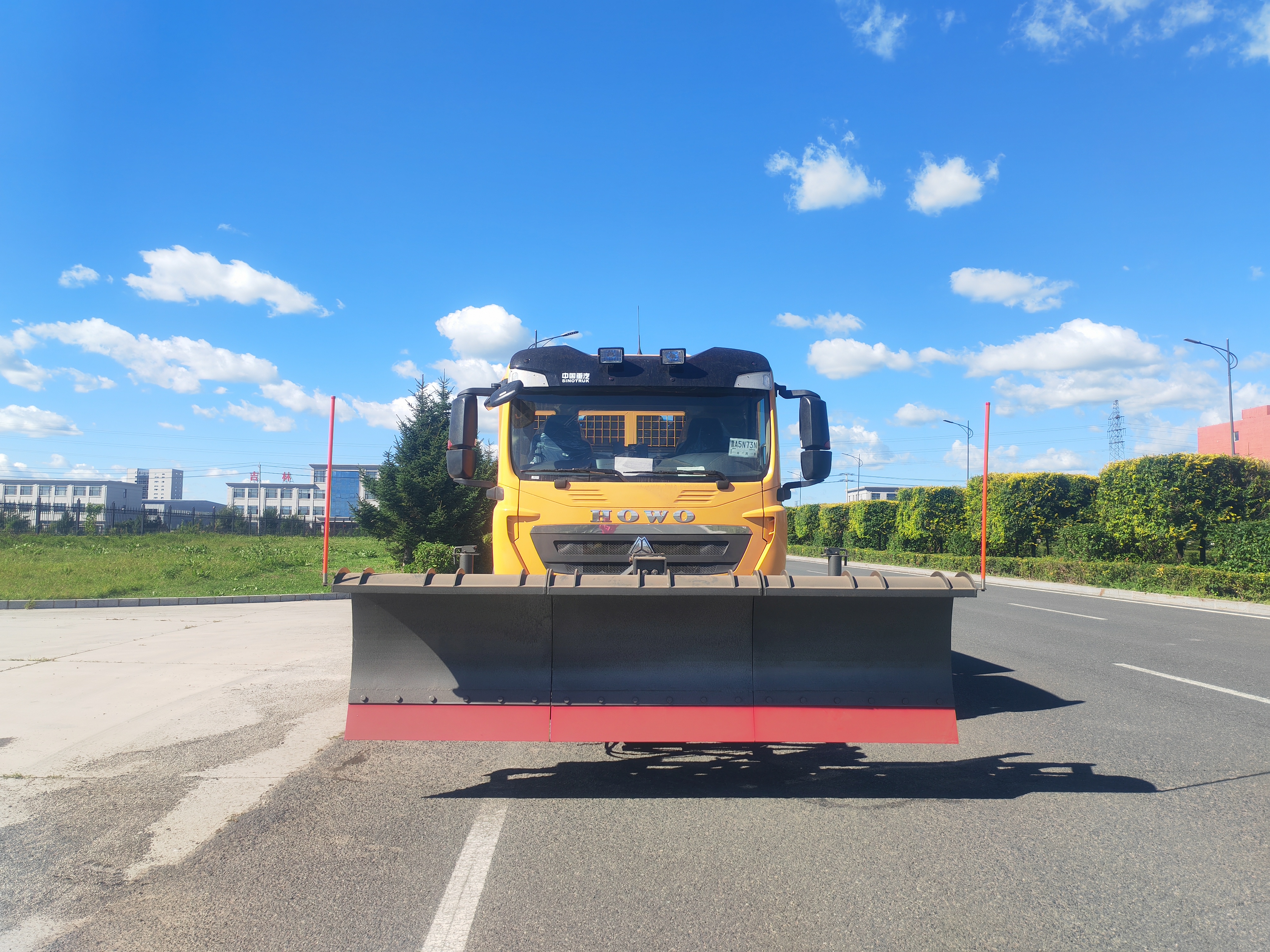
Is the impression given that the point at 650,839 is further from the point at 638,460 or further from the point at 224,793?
the point at 638,460

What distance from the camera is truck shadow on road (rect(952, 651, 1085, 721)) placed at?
263 inches

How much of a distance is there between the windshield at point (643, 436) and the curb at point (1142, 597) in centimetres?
550

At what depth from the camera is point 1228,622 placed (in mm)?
13320

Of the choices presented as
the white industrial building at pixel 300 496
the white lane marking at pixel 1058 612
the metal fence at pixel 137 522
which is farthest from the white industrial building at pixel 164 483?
the white lane marking at pixel 1058 612

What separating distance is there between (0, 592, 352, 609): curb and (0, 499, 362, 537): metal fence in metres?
21.4

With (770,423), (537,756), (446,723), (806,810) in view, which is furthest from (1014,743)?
(446,723)

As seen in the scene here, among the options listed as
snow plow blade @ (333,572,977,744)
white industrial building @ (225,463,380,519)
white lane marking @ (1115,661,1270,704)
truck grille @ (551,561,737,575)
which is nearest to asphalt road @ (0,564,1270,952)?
white lane marking @ (1115,661,1270,704)

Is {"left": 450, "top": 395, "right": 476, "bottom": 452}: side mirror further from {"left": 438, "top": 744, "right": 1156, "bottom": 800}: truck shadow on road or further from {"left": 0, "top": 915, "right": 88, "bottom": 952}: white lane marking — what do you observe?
{"left": 0, "top": 915, "right": 88, "bottom": 952}: white lane marking

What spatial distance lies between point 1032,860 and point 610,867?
183 centimetres

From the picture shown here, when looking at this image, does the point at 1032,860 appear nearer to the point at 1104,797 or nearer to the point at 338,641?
the point at 1104,797

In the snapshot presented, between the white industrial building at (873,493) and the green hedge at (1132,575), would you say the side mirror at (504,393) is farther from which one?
the white industrial building at (873,493)

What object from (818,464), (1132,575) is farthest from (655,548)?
(1132,575)

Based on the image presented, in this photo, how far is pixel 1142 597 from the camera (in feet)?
62.0

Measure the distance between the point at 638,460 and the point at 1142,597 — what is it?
17.8m
